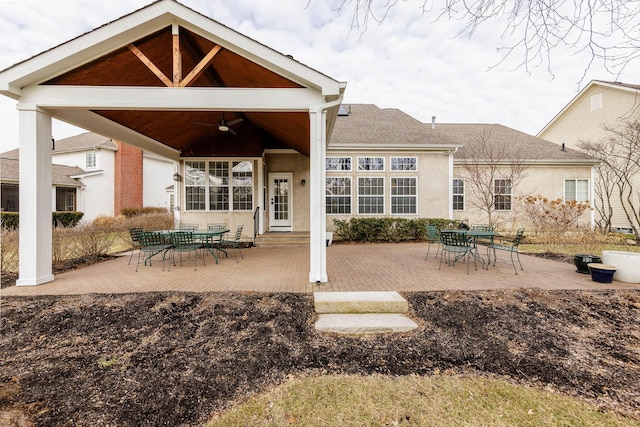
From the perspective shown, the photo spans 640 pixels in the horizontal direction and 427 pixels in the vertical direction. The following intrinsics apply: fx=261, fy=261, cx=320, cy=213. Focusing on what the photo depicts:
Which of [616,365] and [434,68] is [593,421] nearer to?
[616,365]

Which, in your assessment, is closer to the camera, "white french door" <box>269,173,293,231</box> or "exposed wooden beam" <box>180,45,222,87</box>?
"exposed wooden beam" <box>180,45,222,87</box>

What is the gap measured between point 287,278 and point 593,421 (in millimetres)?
4469

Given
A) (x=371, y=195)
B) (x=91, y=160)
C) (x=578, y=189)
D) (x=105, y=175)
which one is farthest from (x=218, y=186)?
(x=578, y=189)

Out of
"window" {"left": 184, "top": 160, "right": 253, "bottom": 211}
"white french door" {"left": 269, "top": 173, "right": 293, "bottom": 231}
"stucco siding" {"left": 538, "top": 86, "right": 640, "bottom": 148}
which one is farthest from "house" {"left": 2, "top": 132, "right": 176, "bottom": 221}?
"stucco siding" {"left": 538, "top": 86, "right": 640, "bottom": 148}

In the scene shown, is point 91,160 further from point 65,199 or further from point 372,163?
point 372,163

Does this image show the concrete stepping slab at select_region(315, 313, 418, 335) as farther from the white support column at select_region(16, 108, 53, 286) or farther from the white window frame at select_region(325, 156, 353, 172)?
the white window frame at select_region(325, 156, 353, 172)

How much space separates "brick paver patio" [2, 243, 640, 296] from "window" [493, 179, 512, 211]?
6.26 m

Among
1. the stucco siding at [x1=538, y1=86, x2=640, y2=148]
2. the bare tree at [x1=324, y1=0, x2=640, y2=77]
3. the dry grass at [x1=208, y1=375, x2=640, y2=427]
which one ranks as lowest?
the dry grass at [x1=208, y1=375, x2=640, y2=427]

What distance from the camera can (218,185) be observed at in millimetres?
10078

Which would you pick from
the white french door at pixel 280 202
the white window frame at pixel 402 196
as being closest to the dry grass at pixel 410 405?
the white french door at pixel 280 202

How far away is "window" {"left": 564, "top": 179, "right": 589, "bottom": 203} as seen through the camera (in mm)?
13242

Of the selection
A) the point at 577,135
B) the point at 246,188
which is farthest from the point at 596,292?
the point at 577,135

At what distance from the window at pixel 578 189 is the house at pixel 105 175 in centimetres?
2323

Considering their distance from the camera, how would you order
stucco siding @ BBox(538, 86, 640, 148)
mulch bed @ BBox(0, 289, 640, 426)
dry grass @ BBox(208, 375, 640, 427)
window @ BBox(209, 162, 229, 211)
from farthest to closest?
stucco siding @ BBox(538, 86, 640, 148) → window @ BBox(209, 162, 229, 211) → mulch bed @ BBox(0, 289, 640, 426) → dry grass @ BBox(208, 375, 640, 427)
